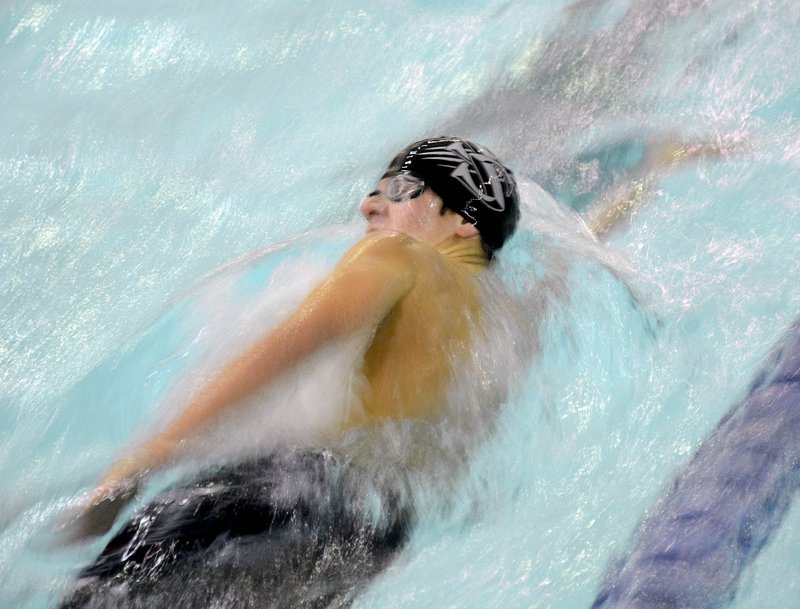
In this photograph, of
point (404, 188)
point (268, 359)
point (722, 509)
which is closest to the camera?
point (268, 359)

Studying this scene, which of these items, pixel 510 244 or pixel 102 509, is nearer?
pixel 102 509

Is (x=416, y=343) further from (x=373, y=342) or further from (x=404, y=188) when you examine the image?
(x=404, y=188)

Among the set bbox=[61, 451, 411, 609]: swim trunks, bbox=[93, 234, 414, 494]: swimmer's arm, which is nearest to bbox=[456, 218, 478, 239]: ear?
bbox=[93, 234, 414, 494]: swimmer's arm

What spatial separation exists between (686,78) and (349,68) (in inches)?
28.3

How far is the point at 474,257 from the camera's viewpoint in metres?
1.50

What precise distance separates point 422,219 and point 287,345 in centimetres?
38

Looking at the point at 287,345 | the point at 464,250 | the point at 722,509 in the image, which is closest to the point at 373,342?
the point at 287,345

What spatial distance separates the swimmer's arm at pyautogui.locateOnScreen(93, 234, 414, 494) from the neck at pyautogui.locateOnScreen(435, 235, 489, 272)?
242 mm

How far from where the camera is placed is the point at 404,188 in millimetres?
1521

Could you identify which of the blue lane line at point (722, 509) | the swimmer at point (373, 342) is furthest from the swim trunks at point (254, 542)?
the blue lane line at point (722, 509)

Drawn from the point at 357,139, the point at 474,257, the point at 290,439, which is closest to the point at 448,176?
the point at 474,257

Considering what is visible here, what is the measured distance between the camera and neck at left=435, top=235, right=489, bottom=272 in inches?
58.6

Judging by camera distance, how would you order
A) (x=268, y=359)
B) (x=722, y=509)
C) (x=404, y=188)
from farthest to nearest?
(x=404, y=188) → (x=722, y=509) → (x=268, y=359)

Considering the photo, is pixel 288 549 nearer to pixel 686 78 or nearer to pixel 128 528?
pixel 128 528
